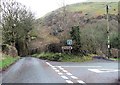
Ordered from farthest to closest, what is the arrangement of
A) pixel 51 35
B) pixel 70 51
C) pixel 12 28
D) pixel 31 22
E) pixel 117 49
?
pixel 51 35 → pixel 31 22 → pixel 12 28 → pixel 117 49 → pixel 70 51

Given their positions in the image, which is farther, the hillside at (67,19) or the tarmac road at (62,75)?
the hillside at (67,19)

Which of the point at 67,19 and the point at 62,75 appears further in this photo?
the point at 67,19

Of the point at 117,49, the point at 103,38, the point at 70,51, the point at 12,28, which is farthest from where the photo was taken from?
the point at 12,28

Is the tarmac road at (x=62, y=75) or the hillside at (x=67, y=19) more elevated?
the hillside at (x=67, y=19)

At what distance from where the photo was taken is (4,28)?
63406mm

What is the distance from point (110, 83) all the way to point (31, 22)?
65.2m

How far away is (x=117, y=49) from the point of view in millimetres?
51781

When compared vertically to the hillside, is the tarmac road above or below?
below

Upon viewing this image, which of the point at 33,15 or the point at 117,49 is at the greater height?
the point at 33,15

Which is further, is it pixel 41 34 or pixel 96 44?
pixel 41 34

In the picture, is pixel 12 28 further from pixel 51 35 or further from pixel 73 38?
pixel 51 35

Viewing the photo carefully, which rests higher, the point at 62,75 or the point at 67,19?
the point at 67,19

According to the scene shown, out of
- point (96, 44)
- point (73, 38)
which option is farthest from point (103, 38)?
point (73, 38)

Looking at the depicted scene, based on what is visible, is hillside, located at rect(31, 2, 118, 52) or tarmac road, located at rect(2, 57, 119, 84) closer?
tarmac road, located at rect(2, 57, 119, 84)
